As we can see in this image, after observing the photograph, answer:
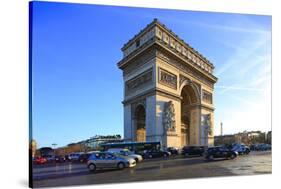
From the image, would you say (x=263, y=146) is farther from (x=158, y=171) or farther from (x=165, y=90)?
(x=158, y=171)

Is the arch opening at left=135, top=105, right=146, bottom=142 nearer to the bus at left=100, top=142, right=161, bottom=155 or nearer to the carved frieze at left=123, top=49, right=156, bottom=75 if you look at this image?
the bus at left=100, top=142, right=161, bottom=155

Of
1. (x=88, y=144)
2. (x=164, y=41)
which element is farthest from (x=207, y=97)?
(x=88, y=144)

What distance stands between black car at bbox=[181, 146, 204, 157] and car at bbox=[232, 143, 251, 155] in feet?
3.30

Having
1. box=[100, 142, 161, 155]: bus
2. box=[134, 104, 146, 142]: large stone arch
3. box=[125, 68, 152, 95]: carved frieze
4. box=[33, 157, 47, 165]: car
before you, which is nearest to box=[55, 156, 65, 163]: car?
box=[33, 157, 47, 165]: car

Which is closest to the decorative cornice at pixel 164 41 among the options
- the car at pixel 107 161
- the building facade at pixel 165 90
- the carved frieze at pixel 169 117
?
the building facade at pixel 165 90

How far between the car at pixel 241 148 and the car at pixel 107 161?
11.0ft

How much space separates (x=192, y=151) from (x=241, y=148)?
5.41 feet

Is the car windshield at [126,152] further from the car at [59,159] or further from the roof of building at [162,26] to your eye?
the roof of building at [162,26]

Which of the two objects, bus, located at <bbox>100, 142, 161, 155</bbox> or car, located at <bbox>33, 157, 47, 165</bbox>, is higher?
bus, located at <bbox>100, 142, 161, 155</bbox>

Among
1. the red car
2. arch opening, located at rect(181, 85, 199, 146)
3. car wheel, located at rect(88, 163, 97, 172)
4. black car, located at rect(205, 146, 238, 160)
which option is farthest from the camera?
black car, located at rect(205, 146, 238, 160)

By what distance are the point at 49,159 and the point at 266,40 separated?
7.26 metres

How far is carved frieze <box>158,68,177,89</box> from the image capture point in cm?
1475
